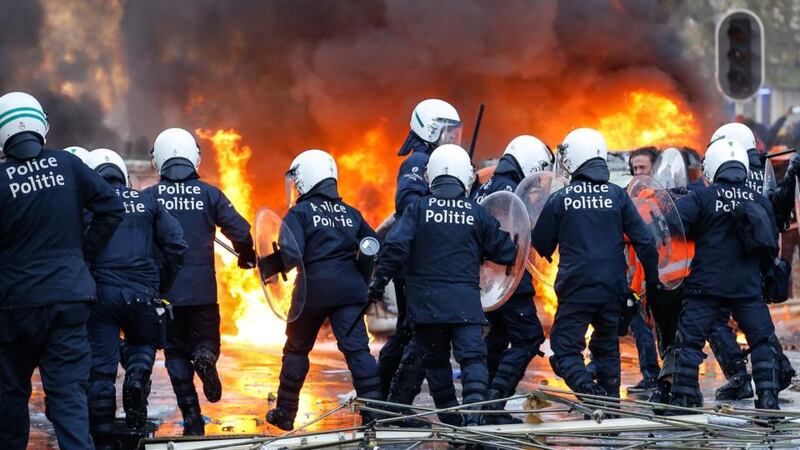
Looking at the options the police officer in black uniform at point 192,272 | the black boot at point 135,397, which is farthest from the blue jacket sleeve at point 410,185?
the black boot at point 135,397

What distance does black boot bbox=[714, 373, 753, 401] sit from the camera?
9.27 meters

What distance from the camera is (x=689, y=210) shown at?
846cm

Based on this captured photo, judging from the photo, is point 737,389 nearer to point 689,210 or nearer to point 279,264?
point 689,210

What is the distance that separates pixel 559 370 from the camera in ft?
26.3

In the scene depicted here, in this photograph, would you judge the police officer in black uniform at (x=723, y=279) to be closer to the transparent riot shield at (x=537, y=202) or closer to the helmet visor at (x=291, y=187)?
the transparent riot shield at (x=537, y=202)

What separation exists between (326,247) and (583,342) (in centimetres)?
156

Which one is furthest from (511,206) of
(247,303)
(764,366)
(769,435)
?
(247,303)

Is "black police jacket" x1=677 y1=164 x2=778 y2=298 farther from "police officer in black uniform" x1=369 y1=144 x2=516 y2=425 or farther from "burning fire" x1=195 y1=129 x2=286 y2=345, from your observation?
"burning fire" x1=195 y1=129 x2=286 y2=345

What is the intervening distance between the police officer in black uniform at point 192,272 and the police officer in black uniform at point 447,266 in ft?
3.65

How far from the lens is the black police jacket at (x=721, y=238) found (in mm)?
8352

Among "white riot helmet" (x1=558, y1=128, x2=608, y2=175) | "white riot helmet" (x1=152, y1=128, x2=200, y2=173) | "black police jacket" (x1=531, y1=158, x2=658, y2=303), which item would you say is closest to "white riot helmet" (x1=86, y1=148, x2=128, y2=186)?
"white riot helmet" (x1=152, y1=128, x2=200, y2=173)

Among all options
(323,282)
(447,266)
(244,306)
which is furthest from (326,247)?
(244,306)

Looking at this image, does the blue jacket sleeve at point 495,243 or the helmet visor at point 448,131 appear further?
the helmet visor at point 448,131

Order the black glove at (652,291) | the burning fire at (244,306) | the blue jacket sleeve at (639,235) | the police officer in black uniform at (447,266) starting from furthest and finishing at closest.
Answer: the burning fire at (244,306)
the black glove at (652,291)
the blue jacket sleeve at (639,235)
the police officer in black uniform at (447,266)
